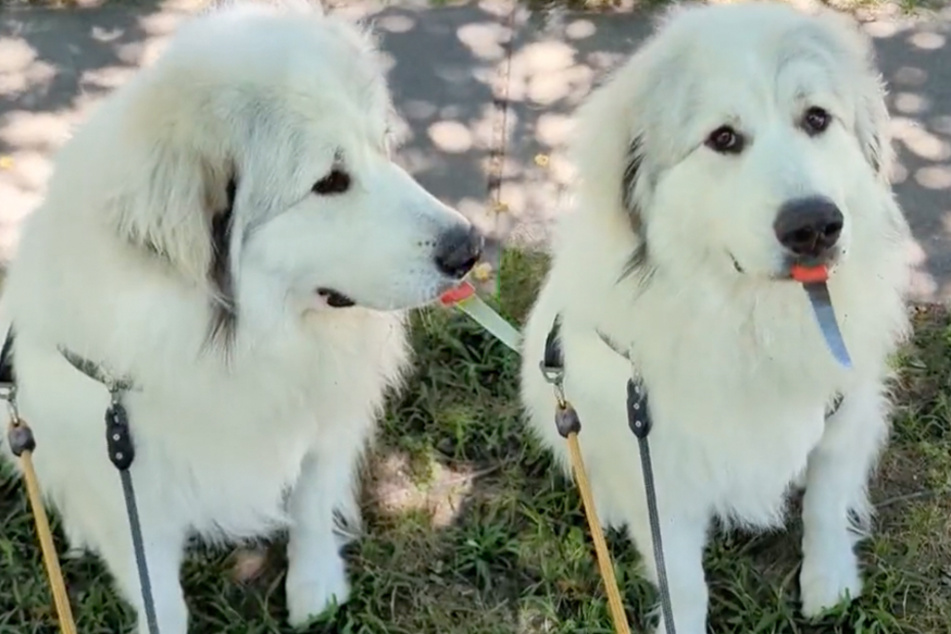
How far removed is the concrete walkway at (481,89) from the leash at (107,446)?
1646 millimetres

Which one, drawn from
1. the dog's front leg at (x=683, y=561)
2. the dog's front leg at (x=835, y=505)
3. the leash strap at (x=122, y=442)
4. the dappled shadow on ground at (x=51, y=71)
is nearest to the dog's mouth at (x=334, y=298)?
the leash strap at (x=122, y=442)

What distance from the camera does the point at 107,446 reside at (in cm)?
272

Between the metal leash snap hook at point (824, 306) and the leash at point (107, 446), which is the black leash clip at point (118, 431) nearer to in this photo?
the leash at point (107, 446)

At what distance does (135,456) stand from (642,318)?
45.7 inches

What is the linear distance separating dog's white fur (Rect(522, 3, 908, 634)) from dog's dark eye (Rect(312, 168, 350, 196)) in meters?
0.55

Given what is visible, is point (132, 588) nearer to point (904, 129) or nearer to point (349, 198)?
point (349, 198)

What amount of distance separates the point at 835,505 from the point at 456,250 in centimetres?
135

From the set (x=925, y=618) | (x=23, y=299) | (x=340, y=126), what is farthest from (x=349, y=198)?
(x=925, y=618)

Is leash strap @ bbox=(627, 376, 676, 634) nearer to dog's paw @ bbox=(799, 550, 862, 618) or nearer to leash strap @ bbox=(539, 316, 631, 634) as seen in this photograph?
leash strap @ bbox=(539, 316, 631, 634)

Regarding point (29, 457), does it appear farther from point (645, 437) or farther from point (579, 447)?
point (645, 437)

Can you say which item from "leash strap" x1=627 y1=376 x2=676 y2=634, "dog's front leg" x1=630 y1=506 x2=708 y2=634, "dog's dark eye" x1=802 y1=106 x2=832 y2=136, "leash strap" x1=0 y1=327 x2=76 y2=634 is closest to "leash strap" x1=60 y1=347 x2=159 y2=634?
"leash strap" x1=0 y1=327 x2=76 y2=634

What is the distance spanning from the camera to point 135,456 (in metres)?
2.75

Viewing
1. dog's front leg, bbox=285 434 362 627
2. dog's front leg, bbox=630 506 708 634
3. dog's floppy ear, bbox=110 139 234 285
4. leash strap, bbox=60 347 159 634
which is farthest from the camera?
dog's front leg, bbox=285 434 362 627

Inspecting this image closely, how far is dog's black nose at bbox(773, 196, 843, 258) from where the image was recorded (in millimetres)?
2322
